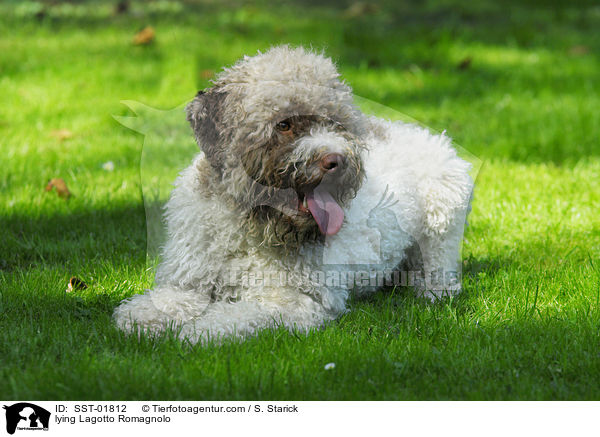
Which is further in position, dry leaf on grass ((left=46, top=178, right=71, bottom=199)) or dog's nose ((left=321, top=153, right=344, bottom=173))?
dry leaf on grass ((left=46, top=178, right=71, bottom=199))

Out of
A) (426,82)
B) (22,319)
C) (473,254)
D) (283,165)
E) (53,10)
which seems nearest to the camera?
(283,165)

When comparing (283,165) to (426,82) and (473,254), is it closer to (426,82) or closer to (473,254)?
(473,254)

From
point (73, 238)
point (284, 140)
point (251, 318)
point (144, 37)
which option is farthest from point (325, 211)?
point (144, 37)

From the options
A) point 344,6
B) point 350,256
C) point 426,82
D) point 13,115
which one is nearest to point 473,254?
point 350,256

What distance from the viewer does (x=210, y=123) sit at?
358 centimetres

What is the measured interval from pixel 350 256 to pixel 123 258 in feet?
4.84

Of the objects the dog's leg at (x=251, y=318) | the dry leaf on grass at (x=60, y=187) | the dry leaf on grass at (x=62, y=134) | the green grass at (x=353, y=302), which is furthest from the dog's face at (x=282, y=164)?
the dry leaf on grass at (x=62, y=134)

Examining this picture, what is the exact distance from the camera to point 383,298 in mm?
4281

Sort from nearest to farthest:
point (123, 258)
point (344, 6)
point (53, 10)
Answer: point (123, 258) < point (53, 10) < point (344, 6)

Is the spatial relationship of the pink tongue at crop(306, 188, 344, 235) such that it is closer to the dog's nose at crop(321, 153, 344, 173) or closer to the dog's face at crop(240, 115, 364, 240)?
the dog's face at crop(240, 115, 364, 240)
